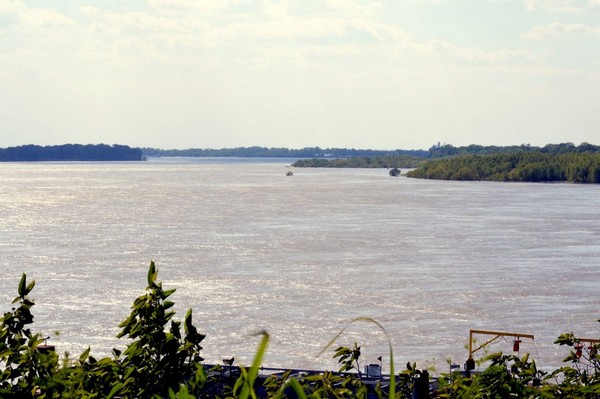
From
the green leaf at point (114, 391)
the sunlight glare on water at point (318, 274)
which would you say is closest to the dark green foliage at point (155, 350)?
the green leaf at point (114, 391)

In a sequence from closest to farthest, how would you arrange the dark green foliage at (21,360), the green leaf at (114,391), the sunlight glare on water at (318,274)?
the green leaf at (114,391) < the dark green foliage at (21,360) < the sunlight glare on water at (318,274)

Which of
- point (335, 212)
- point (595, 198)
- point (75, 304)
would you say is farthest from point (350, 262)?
point (595, 198)

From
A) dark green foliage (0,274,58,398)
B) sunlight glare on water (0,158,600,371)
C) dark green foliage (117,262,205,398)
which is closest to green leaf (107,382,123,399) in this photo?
dark green foliage (0,274,58,398)

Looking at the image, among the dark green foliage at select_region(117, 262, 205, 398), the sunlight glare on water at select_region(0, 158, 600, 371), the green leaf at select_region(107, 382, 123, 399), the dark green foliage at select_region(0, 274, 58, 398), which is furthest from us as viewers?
the sunlight glare on water at select_region(0, 158, 600, 371)

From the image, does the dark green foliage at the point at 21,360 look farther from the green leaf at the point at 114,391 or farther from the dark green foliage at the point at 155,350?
the green leaf at the point at 114,391

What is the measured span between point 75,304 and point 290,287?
33.3 ft

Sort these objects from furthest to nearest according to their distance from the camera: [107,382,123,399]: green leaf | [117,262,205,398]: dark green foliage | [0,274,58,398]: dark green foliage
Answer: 1. [117,262,205,398]: dark green foliage
2. [0,274,58,398]: dark green foliage
3. [107,382,123,399]: green leaf

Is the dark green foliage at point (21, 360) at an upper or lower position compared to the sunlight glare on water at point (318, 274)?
upper

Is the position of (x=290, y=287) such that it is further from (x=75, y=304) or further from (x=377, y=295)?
(x=75, y=304)

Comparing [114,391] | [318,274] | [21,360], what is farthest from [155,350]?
[318,274]

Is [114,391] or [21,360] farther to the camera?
[21,360]

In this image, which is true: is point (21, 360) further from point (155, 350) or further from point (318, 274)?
point (318, 274)

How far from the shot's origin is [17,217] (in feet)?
322

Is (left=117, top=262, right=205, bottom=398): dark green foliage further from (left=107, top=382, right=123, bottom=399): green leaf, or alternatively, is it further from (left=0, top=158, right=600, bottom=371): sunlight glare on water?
(left=0, top=158, right=600, bottom=371): sunlight glare on water
